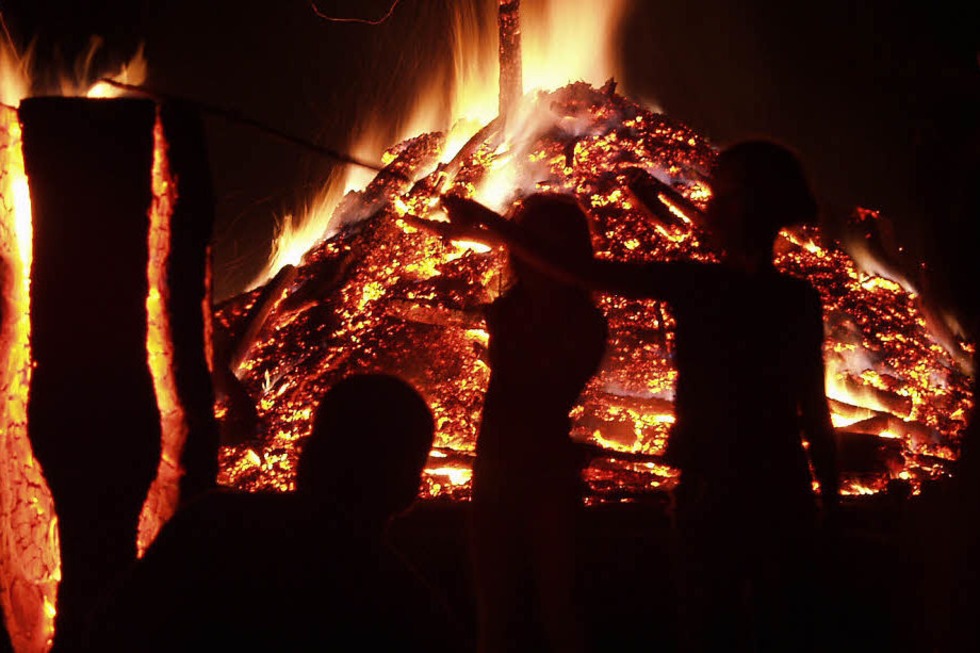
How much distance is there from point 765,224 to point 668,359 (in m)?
2.88

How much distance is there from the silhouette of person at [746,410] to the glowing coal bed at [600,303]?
6.14 feet

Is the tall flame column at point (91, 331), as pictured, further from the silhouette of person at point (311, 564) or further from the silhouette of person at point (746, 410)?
the silhouette of person at point (746, 410)

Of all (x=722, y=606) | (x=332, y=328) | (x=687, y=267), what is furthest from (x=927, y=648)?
(x=332, y=328)

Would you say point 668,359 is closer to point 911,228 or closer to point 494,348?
point 494,348

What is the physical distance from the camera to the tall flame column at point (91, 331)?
2393 mm

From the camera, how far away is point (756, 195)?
2219 millimetres

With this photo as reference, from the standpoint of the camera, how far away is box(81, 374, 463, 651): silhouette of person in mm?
1224

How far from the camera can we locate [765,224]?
7.32ft

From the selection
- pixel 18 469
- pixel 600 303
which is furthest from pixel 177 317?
pixel 600 303

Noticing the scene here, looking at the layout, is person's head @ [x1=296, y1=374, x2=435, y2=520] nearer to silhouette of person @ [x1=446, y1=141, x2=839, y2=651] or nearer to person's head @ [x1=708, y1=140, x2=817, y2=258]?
silhouette of person @ [x1=446, y1=141, x2=839, y2=651]

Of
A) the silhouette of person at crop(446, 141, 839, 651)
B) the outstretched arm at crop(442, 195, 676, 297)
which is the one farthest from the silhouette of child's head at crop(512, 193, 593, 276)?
the silhouette of person at crop(446, 141, 839, 651)

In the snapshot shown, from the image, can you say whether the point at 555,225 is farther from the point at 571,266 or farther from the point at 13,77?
the point at 13,77

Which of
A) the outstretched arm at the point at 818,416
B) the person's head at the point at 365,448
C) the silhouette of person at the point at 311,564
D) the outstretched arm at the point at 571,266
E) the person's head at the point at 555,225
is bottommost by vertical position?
the silhouette of person at the point at 311,564

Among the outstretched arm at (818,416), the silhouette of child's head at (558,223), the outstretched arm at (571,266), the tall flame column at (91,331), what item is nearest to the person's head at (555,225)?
the silhouette of child's head at (558,223)
